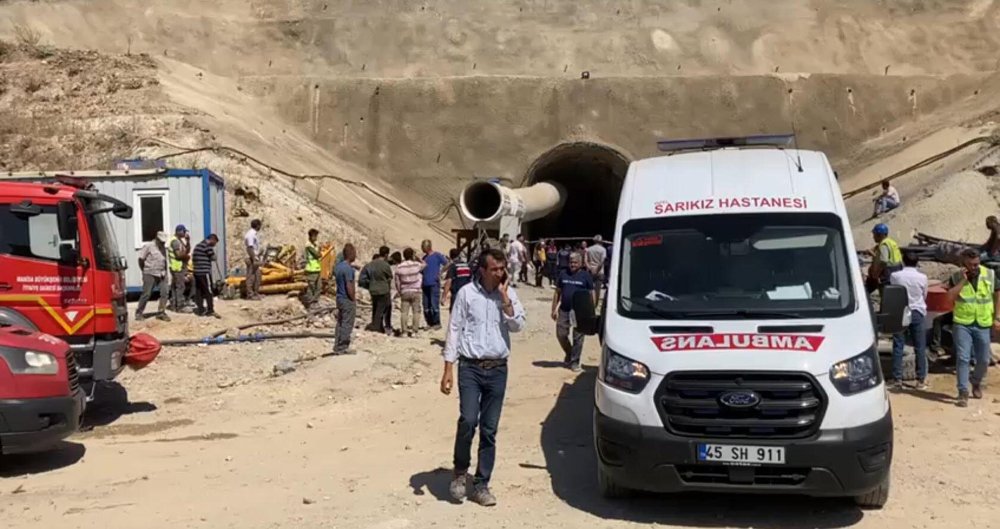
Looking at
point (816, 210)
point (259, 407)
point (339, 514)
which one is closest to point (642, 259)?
point (816, 210)

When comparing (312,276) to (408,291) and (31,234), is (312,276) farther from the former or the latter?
(31,234)

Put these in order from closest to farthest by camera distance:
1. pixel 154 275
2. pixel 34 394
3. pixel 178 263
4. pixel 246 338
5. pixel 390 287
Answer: pixel 34 394, pixel 246 338, pixel 154 275, pixel 390 287, pixel 178 263

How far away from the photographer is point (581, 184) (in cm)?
3638

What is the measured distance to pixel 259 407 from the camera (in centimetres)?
1011

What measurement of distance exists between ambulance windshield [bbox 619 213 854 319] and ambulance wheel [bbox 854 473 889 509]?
1.30 m

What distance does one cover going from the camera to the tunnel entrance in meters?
31.3

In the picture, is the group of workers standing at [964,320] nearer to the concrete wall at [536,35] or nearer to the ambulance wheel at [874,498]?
the ambulance wheel at [874,498]

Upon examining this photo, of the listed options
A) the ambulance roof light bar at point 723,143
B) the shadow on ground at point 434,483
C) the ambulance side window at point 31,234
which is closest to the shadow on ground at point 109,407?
the ambulance side window at point 31,234

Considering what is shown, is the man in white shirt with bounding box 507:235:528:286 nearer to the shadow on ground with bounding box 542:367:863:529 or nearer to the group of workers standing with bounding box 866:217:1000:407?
the group of workers standing with bounding box 866:217:1000:407

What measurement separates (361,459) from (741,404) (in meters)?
3.71

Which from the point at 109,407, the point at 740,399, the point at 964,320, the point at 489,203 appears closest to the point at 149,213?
the point at 109,407

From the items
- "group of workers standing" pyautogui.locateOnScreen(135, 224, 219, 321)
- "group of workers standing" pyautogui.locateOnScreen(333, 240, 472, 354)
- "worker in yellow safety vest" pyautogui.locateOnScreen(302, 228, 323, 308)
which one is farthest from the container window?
"group of workers standing" pyautogui.locateOnScreen(333, 240, 472, 354)

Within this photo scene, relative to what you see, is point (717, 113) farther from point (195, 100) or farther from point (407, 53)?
point (195, 100)

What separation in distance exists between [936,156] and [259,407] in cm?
2335
